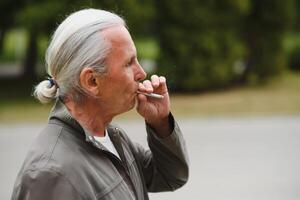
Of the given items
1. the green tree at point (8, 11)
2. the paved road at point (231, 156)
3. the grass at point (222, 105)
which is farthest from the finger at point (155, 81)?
the green tree at point (8, 11)

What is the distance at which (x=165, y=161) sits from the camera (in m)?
2.15

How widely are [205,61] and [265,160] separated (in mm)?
7110

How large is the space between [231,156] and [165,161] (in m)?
6.54

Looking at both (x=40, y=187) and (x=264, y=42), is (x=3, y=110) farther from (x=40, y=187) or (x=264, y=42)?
(x=40, y=187)

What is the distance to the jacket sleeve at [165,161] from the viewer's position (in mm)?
2109

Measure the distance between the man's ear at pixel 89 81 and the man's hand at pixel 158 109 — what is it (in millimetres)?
260

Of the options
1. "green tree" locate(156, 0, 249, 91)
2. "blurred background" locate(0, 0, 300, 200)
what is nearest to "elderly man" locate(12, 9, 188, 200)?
"blurred background" locate(0, 0, 300, 200)

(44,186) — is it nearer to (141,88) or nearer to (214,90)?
(141,88)

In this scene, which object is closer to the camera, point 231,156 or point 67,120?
point 67,120

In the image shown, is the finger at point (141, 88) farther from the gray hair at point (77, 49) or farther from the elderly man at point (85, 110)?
the gray hair at point (77, 49)

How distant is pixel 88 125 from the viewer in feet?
6.02

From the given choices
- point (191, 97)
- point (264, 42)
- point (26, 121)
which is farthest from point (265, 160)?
point (264, 42)

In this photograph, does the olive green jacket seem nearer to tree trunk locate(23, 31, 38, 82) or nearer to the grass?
the grass

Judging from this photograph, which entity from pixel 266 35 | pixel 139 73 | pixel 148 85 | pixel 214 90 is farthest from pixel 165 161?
pixel 266 35
